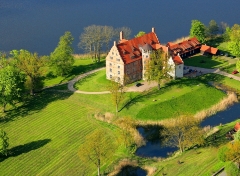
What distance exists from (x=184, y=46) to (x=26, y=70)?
155 feet

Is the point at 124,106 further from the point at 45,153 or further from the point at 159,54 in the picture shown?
the point at 45,153

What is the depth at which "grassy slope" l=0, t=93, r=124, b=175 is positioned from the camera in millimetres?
66500

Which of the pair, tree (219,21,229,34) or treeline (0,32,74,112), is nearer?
treeline (0,32,74,112)

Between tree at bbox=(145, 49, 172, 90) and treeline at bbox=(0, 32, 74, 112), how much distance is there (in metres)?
24.6

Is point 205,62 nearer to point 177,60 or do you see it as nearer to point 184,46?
point 184,46

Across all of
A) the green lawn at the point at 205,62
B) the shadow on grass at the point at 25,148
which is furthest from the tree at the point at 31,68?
the green lawn at the point at 205,62

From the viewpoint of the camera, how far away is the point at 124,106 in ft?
281

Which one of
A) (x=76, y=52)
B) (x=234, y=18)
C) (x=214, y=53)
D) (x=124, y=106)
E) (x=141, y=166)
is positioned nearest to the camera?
(x=141, y=166)

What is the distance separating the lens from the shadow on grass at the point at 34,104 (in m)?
84.1

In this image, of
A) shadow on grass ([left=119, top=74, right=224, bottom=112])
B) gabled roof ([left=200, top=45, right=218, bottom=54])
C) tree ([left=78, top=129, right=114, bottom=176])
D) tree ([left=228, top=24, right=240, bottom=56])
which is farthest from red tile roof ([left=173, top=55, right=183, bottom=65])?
tree ([left=78, top=129, right=114, bottom=176])

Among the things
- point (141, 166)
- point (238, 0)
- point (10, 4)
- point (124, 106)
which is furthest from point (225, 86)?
point (10, 4)

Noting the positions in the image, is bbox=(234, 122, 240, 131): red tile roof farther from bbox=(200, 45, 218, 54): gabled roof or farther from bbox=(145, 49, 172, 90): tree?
bbox=(200, 45, 218, 54): gabled roof

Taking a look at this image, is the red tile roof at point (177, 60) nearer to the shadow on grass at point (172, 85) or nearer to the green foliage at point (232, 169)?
the shadow on grass at point (172, 85)

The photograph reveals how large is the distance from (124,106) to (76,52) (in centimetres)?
4569
